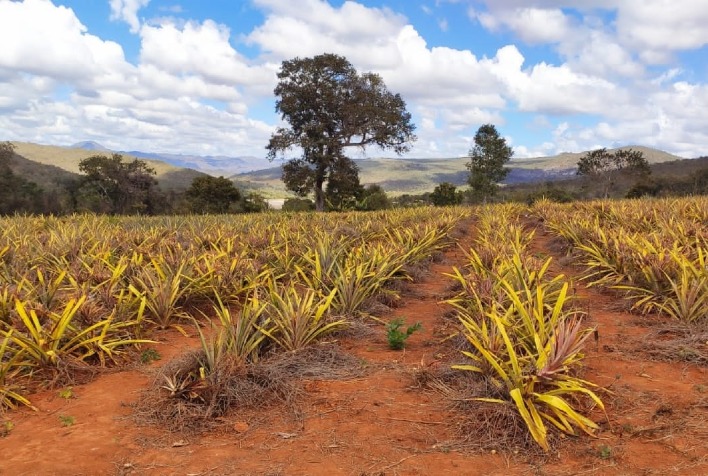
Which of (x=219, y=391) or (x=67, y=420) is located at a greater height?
(x=219, y=391)

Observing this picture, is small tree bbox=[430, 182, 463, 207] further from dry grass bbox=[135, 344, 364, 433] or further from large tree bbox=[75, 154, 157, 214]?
dry grass bbox=[135, 344, 364, 433]

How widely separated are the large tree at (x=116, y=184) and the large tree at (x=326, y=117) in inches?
621

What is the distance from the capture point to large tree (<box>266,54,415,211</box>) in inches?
1257

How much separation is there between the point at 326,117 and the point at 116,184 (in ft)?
68.5

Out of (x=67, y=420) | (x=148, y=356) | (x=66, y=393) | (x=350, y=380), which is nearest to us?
(x=67, y=420)

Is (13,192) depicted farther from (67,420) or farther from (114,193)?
(67,420)

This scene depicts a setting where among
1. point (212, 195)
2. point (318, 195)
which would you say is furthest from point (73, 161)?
point (318, 195)

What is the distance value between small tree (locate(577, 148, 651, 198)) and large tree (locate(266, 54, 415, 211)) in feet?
63.2

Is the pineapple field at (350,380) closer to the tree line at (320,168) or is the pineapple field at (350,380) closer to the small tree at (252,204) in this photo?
the tree line at (320,168)

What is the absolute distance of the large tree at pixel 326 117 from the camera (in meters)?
31.9

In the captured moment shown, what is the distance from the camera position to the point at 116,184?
40.9m

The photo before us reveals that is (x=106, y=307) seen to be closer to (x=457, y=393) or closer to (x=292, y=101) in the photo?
(x=457, y=393)

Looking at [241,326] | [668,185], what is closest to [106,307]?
[241,326]

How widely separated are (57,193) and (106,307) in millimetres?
45410
